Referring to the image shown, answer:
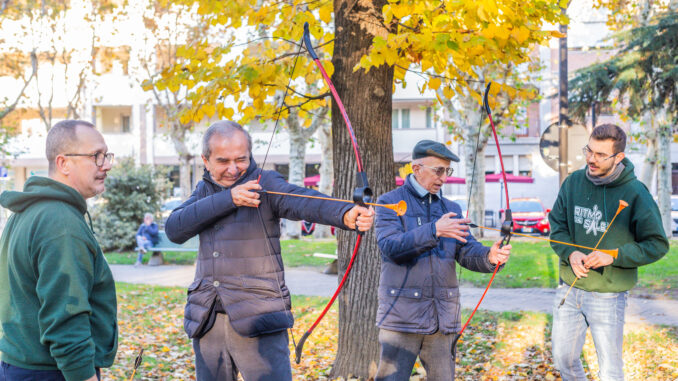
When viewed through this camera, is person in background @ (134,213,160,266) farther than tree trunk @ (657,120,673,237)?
No

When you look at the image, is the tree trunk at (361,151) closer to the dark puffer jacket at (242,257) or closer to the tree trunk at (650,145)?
the dark puffer jacket at (242,257)

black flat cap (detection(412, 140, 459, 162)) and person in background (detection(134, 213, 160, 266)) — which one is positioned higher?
black flat cap (detection(412, 140, 459, 162))

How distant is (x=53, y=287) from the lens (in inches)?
94.7

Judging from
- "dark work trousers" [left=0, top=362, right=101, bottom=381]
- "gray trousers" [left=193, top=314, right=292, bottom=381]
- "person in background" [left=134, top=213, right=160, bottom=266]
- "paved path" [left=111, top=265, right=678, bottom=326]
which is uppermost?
"dark work trousers" [left=0, top=362, right=101, bottom=381]

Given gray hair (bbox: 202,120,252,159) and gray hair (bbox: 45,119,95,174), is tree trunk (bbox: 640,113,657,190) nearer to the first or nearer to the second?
gray hair (bbox: 202,120,252,159)

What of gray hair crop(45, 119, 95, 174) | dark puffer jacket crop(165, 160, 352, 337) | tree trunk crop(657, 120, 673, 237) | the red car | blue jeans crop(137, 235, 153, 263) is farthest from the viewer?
the red car

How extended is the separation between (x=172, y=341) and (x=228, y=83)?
3.64 metres

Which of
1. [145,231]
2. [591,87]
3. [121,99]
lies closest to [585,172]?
[591,87]

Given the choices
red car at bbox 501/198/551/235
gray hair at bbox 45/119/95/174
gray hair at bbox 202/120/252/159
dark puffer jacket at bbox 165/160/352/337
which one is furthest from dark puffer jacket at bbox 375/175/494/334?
red car at bbox 501/198/551/235

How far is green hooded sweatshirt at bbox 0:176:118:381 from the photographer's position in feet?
7.91

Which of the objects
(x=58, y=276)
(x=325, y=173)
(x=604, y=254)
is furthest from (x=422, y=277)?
(x=325, y=173)

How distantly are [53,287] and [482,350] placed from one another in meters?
5.17

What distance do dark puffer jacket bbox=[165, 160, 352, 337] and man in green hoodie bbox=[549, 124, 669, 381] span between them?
1.80m

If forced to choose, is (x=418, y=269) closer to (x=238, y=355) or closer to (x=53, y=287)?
(x=238, y=355)
